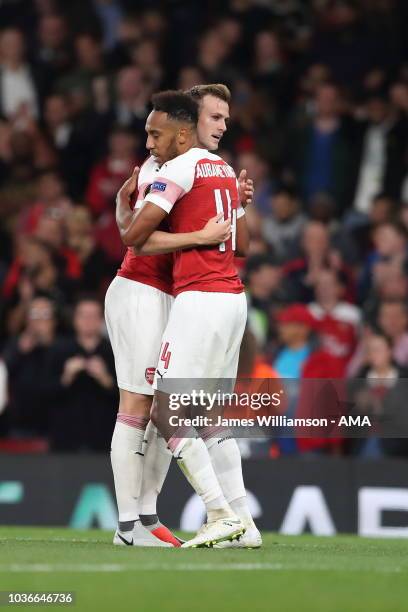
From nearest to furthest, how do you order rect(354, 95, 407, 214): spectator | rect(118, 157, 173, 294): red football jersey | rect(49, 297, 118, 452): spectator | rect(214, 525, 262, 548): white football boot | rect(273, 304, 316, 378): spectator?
rect(214, 525, 262, 548): white football boot, rect(118, 157, 173, 294): red football jersey, rect(49, 297, 118, 452): spectator, rect(273, 304, 316, 378): spectator, rect(354, 95, 407, 214): spectator

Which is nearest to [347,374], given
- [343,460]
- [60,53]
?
[343,460]

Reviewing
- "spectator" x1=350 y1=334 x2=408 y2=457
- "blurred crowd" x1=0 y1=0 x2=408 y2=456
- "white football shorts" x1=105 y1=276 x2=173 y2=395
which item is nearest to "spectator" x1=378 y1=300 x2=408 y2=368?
"blurred crowd" x1=0 y1=0 x2=408 y2=456

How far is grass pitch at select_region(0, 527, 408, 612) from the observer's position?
20.7ft

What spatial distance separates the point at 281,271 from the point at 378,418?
4508 millimetres

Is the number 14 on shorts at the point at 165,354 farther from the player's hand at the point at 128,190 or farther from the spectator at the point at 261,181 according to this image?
the spectator at the point at 261,181

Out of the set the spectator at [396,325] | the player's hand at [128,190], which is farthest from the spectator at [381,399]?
the player's hand at [128,190]

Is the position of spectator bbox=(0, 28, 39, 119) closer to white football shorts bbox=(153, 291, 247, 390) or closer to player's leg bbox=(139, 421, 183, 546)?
player's leg bbox=(139, 421, 183, 546)

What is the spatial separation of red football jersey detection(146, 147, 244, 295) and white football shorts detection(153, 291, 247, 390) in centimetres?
8

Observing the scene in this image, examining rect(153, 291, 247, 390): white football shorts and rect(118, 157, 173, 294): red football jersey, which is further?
rect(118, 157, 173, 294): red football jersey

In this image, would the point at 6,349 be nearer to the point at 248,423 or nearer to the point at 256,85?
the point at 256,85

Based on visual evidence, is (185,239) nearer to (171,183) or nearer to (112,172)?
(171,183)

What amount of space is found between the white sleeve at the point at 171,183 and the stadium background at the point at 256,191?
2755mm

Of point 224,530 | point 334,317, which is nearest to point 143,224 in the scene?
point 224,530

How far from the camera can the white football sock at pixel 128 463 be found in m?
8.57
